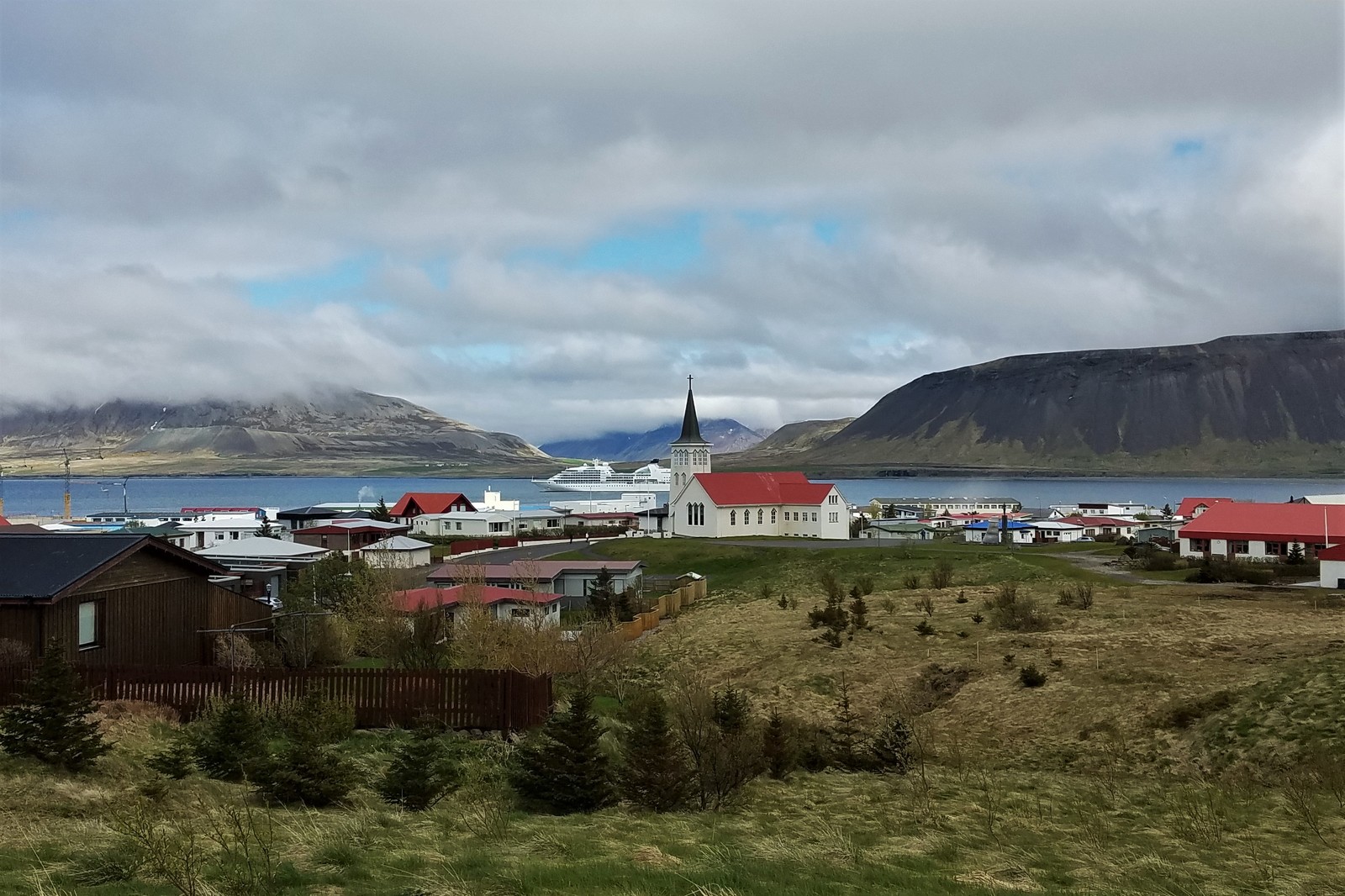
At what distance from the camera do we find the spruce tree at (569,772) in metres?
12.7

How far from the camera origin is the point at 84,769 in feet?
41.5

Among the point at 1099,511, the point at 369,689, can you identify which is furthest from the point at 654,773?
the point at 1099,511

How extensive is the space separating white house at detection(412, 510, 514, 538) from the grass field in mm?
53656

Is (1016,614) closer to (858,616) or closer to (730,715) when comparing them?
(858,616)

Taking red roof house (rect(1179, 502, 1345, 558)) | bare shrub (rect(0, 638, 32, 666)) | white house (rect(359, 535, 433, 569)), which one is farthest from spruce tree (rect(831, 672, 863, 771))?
red roof house (rect(1179, 502, 1345, 558))

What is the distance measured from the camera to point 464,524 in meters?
83.6

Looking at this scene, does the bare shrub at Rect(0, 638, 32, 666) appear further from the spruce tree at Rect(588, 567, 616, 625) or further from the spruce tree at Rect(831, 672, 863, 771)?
the spruce tree at Rect(588, 567, 616, 625)

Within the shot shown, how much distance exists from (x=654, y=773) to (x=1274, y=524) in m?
54.3

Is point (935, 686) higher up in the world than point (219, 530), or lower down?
lower down

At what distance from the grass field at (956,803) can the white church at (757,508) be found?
46.1 meters

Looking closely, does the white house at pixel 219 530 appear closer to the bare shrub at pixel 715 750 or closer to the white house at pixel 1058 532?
the bare shrub at pixel 715 750

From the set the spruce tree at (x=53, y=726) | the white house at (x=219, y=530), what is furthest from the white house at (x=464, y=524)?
the spruce tree at (x=53, y=726)

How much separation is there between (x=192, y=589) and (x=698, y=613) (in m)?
21.4

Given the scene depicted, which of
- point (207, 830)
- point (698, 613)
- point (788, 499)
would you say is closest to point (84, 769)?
point (207, 830)
